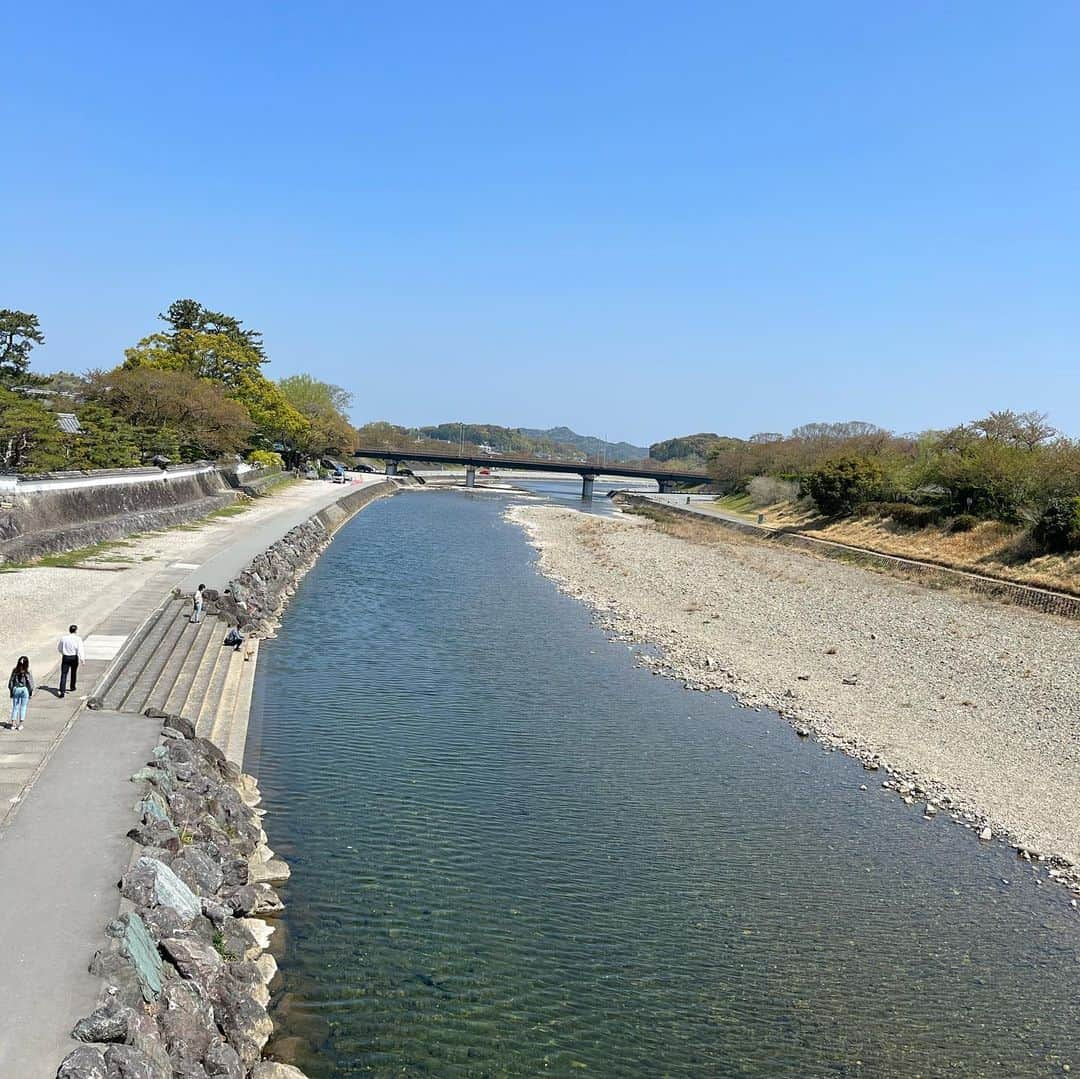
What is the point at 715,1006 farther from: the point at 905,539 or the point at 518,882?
the point at 905,539

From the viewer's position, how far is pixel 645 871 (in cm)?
1364

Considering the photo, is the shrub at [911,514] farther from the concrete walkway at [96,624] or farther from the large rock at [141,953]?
the large rock at [141,953]

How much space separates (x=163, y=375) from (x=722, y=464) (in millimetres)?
62226

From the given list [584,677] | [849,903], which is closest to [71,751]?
[849,903]

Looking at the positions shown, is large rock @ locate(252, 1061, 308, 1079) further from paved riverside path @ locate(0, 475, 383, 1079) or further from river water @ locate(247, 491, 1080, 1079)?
paved riverside path @ locate(0, 475, 383, 1079)

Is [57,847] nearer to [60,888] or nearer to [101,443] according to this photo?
[60,888]

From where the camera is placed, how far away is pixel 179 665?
1994 centimetres

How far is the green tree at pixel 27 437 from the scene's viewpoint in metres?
35.2

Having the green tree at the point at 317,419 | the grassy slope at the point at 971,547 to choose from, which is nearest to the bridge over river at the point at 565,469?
the green tree at the point at 317,419

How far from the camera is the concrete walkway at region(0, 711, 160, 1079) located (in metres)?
7.05

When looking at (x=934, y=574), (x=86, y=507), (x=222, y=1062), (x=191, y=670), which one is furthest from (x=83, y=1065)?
(x=934, y=574)

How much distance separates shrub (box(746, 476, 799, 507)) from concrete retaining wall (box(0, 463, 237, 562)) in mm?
43891

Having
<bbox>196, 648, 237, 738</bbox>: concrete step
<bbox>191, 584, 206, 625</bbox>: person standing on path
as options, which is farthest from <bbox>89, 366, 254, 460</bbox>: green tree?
<bbox>196, 648, 237, 738</bbox>: concrete step

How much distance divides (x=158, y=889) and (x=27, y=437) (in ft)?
109
